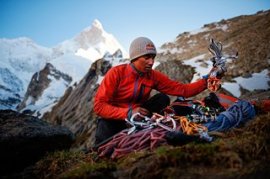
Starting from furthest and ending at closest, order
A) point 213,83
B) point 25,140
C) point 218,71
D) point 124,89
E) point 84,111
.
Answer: point 84,111
point 213,83
point 218,71
point 124,89
point 25,140

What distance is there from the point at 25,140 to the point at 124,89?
206 cm

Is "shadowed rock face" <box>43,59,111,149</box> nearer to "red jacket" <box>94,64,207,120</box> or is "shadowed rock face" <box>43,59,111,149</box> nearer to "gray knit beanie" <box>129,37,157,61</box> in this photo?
"red jacket" <box>94,64,207,120</box>

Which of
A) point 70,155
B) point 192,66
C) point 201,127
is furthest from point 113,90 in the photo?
point 192,66

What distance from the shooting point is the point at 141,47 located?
5.79 meters

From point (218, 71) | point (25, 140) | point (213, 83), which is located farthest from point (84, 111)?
point (218, 71)

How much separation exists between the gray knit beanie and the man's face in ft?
0.29

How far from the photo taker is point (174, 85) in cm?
Answer: 660

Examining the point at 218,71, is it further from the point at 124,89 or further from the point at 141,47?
the point at 124,89

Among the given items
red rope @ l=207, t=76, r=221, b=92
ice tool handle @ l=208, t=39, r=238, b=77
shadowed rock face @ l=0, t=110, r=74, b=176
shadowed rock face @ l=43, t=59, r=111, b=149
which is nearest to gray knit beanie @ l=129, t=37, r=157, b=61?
ice tool handle @ l=208, t=39, r=238, b=77

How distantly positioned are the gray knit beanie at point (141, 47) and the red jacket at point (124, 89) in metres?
0.30

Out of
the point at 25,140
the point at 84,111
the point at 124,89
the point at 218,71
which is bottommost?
the point at 25,140

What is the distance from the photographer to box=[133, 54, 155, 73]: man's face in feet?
19.1

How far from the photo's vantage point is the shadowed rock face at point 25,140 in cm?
527

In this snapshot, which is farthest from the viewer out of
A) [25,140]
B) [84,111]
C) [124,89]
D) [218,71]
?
[84,111]
